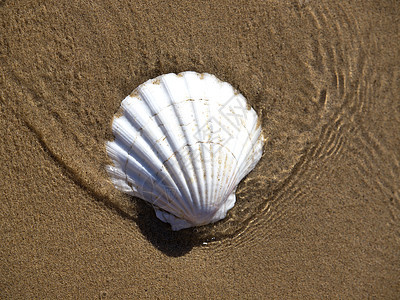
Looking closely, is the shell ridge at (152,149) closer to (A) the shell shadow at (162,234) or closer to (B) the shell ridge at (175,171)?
(B) the shell ridge at (175,171)

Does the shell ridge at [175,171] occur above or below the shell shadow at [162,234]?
above

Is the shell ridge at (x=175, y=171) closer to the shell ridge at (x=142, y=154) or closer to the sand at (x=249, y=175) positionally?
the shell ridge at (x=142, y=154)

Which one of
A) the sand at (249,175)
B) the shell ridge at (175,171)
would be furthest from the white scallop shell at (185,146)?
the sand at (249,175)

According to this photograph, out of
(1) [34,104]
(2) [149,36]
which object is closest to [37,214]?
(1) [34,104]

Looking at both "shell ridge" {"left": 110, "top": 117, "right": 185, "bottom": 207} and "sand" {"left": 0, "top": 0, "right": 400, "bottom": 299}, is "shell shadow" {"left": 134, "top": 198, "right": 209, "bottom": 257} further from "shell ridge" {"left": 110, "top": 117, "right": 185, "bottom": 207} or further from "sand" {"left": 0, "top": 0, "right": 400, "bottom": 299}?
"shell ridge" {"left": 110, "top": 117, "right": 185, "bottom": 207}

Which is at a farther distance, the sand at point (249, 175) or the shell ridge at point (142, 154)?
the sand at point (249, 175)
